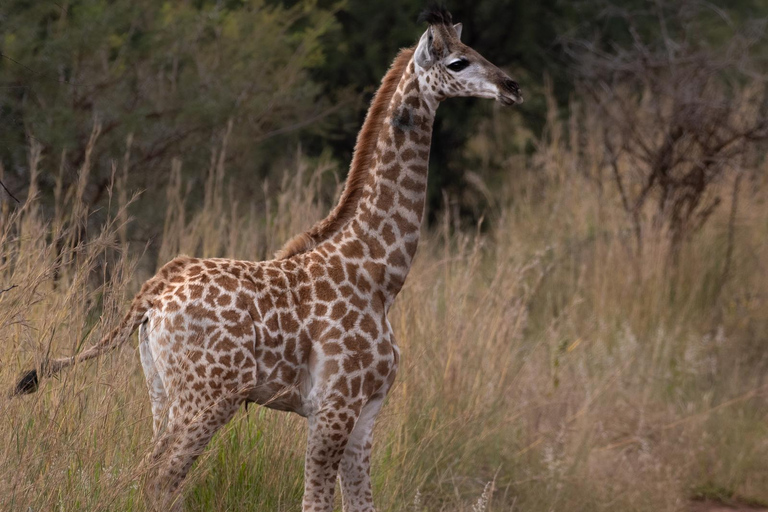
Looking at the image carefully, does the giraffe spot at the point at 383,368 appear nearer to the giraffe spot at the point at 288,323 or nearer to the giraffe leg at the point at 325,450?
the giraffe leg at the point at 325,450

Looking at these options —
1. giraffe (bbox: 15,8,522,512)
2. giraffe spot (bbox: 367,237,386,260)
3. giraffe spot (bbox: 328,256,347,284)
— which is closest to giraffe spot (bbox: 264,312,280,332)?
giraffe (bbox: 15,8,522,512)

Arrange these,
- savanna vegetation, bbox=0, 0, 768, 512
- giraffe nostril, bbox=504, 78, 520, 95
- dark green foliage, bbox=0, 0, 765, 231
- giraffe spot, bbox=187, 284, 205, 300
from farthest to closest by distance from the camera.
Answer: dark green foliage, bbox=0, 0, 765, 231
savanna vegetation, bbox=0, 0, 768, 512
giraffe nostril, bbox=504, 78, 520, 95
giraffe spot, bbox=187, 284, 205, 300

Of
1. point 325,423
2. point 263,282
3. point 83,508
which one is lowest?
point 83,508

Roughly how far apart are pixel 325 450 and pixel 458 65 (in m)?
1.63

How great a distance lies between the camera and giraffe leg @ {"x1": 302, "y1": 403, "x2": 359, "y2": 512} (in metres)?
3.82

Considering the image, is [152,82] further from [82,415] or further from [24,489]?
[24,489]

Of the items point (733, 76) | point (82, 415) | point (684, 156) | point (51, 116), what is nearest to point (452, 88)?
point (82, 415)

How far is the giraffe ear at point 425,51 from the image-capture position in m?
4.19

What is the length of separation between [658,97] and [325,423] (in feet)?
25.0

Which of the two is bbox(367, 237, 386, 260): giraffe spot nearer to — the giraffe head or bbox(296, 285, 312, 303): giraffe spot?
bbox(296, 285, 312, 303): giraffe spot

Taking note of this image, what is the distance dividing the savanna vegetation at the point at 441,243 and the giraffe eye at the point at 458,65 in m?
1.41

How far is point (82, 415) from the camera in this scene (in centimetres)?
393

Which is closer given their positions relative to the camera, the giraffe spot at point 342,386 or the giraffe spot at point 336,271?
the giraffe spot at point 342,386

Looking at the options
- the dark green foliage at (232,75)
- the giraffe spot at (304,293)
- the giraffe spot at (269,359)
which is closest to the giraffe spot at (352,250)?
the giraffe spot at (304,293)
